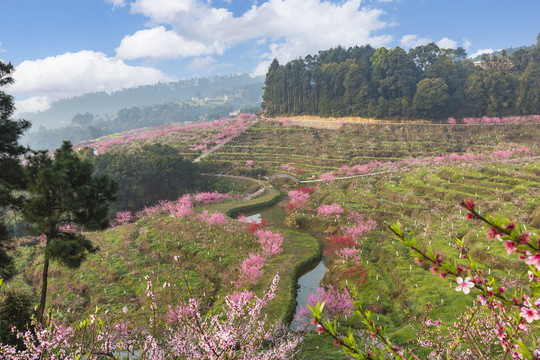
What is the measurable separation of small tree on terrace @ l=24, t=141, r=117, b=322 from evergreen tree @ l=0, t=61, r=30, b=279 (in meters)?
0.78

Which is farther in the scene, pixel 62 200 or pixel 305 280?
pixel 305 280

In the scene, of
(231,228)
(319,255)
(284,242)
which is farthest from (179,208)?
(319,255)

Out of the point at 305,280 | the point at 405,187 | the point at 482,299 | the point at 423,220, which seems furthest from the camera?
the point at 405,187

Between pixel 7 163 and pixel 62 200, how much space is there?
10.9 ft

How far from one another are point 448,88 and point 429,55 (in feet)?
47.7

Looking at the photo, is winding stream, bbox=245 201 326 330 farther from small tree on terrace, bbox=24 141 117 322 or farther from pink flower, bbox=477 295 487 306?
pink flower, bbox=477 295 487 306

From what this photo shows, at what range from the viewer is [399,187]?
43.6 meters

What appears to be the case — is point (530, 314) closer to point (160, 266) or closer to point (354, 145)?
point (160, 266)

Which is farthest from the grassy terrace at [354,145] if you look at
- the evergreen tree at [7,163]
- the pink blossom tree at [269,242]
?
the evergreen tree at [7,163]

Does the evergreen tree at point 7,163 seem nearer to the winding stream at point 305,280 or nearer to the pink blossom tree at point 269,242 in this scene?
the winding stream at point 305,280

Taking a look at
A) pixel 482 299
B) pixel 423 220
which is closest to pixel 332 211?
pixel 423 220

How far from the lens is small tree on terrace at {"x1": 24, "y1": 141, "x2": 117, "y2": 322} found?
47.9 feet

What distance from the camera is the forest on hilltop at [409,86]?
235 feet

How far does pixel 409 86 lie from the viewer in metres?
77.7
